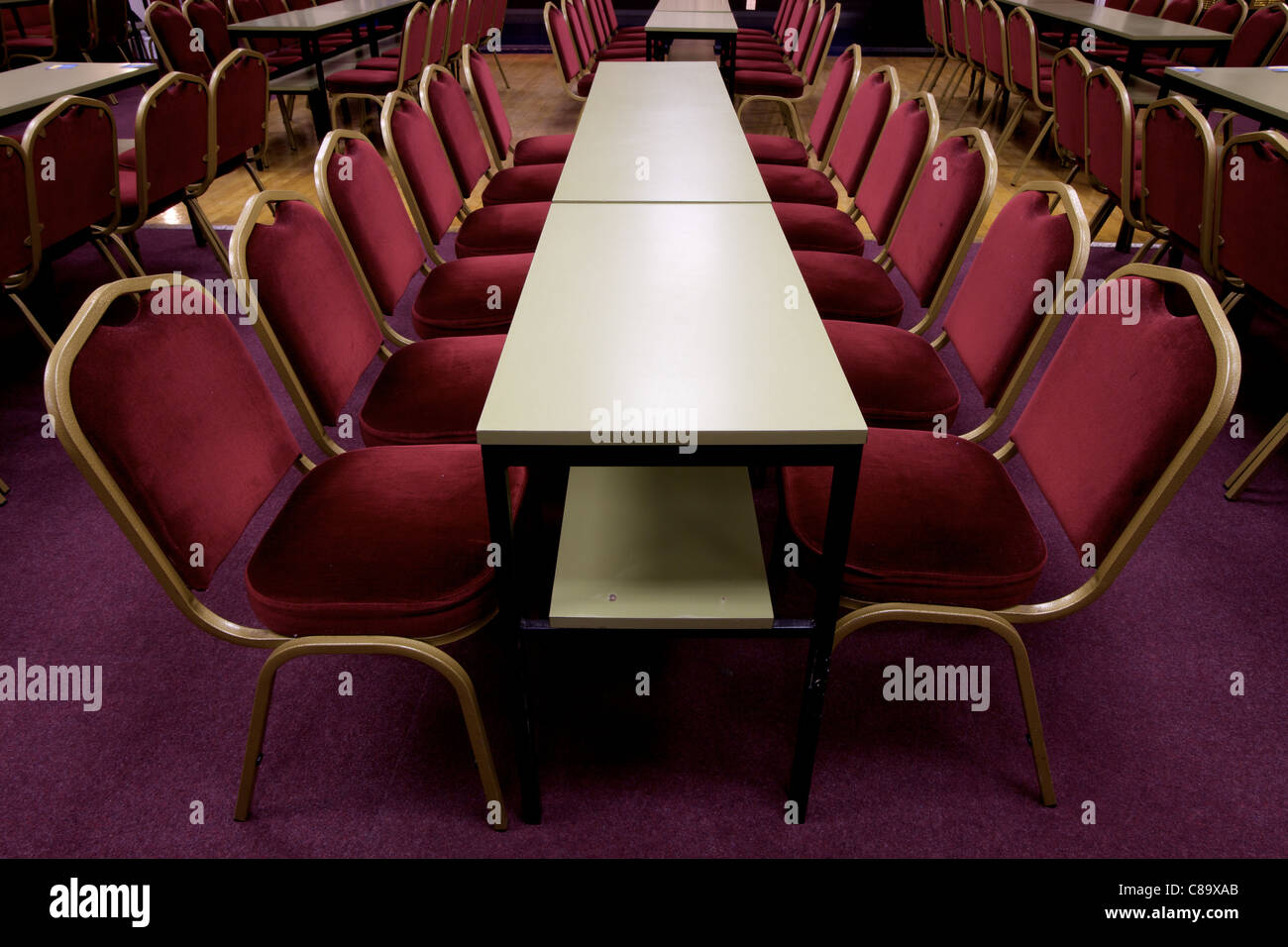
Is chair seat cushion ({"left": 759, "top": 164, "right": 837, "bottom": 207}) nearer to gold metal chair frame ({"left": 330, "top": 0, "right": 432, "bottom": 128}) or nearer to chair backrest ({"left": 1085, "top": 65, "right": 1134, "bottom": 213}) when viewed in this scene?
chair backrest ({"left": 1085, "top": 65, "right": 1134, "bottom": 213})

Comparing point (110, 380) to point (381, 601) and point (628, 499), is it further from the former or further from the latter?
point (628, 499)

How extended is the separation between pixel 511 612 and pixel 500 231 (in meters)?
1.63

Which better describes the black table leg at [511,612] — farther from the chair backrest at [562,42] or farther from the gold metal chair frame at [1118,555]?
the chair backrest at [562,42]

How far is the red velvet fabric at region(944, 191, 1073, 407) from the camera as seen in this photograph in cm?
139

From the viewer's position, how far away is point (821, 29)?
430 cm

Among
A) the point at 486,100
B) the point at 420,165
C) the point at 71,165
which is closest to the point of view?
the point at 420,165

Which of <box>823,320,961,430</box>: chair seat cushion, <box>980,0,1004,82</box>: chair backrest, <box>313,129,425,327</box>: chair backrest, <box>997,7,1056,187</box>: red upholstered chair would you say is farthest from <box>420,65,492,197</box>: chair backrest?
<box>980,0,1004,82</box>: chair backrest

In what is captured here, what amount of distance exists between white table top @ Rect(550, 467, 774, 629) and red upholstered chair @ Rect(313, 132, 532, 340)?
2.24 ft

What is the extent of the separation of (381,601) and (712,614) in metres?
0.49

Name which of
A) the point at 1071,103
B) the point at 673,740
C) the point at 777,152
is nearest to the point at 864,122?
the point at 777,152

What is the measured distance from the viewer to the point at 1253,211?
6.77 feet

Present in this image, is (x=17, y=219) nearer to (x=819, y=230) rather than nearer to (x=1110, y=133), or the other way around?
(x=819, y=230)

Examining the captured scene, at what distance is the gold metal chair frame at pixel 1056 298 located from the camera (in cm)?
133
